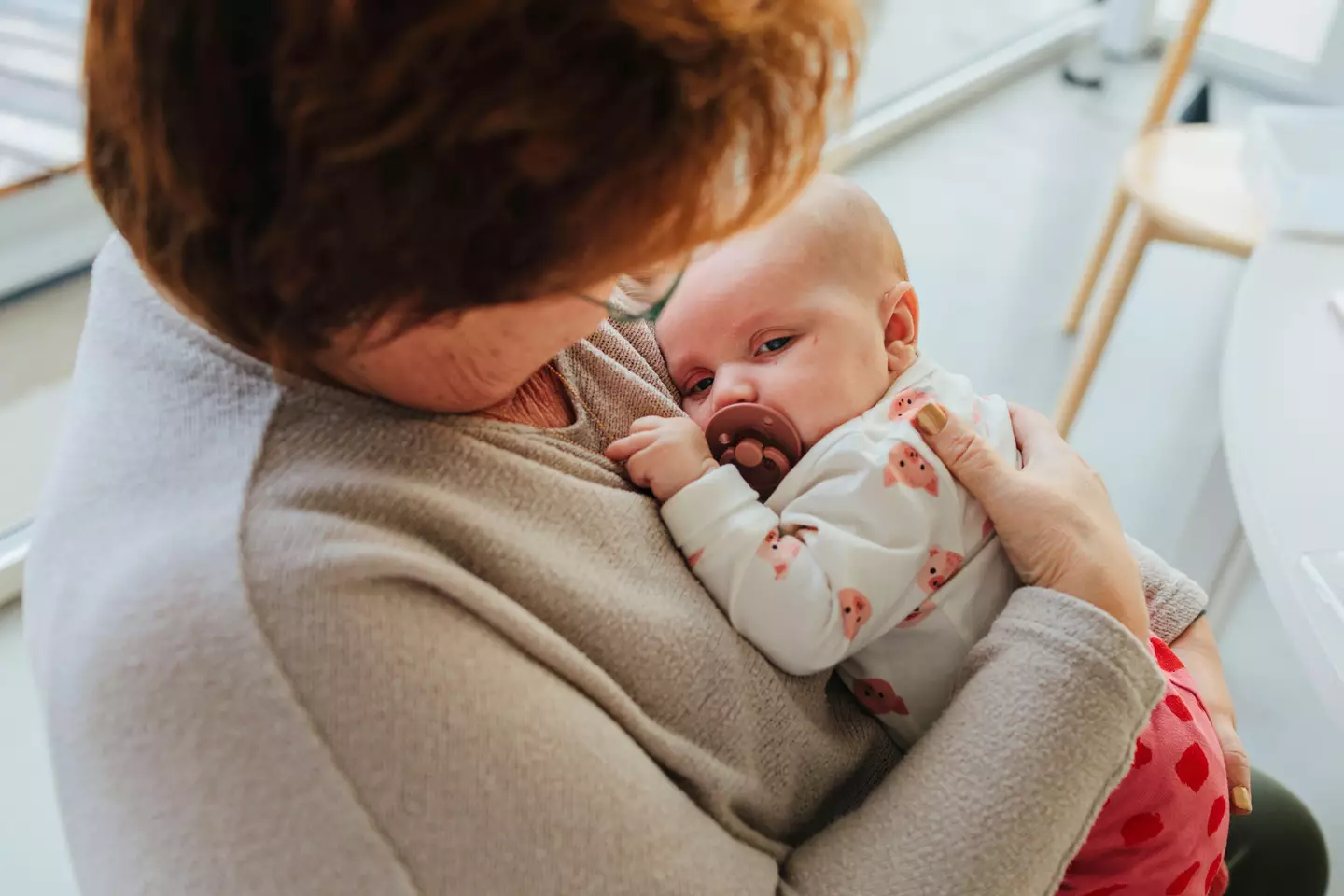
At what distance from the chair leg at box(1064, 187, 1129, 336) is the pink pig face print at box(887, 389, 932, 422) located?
1540 millimetres

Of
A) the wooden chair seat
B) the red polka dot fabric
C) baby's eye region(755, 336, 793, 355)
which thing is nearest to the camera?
the red polka dot fabric

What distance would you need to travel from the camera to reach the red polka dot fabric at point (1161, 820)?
32.2 inches

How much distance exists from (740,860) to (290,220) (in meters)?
0.46

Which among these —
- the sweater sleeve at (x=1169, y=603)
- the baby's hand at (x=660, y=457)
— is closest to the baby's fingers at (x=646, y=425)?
the baby's hand at (x=660, y=457)

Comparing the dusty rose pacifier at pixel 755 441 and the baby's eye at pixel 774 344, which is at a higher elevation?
the baby's eye at pixel 774 344

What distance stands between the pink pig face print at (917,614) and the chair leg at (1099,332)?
1.30 meters

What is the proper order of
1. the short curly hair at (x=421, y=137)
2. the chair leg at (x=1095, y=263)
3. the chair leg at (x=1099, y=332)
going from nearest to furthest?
the short curly hair at (x=421, y=137)
the chair leg at (x=1099, y=332)
the chair leg at (x=1095, y=263)

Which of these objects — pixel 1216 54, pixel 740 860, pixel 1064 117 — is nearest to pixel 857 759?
pixel 740 860

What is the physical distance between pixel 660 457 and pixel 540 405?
0.09 m

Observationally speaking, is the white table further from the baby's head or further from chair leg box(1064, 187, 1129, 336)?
chair leg box(1064, 187, 1129, 336)

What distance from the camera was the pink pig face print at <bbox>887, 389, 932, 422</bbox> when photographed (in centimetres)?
89

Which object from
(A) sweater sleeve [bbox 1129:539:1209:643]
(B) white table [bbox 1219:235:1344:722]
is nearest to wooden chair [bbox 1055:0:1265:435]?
(B) white table [bbox 1219:235:1344:722]

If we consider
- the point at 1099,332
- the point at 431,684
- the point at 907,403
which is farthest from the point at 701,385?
the point at 1099,332

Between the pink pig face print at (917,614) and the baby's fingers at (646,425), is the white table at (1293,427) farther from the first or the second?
the baby's fingers at (646,425)
